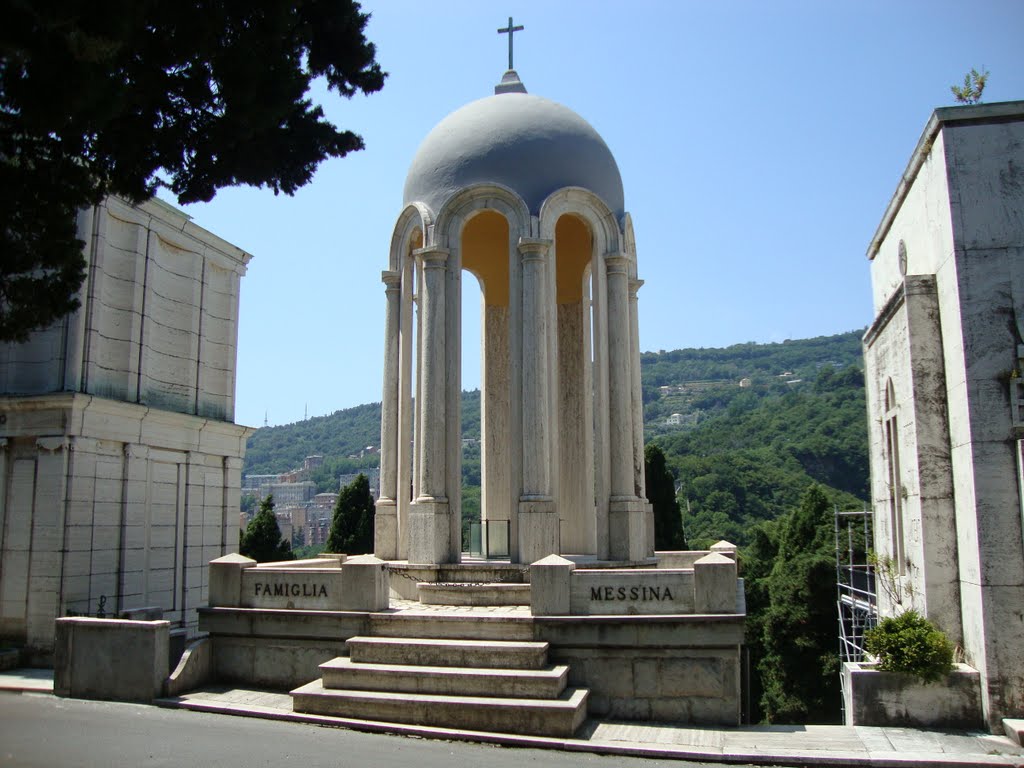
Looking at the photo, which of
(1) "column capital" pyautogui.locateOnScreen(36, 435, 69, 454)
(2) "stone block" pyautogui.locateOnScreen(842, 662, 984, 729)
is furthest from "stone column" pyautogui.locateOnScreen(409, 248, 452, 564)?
(2) "stone block" pyautogui.locateOnScreen(842, 662, 984, 729)

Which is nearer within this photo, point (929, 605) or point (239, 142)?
point (239, 142)

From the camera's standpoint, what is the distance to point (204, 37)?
425 inches

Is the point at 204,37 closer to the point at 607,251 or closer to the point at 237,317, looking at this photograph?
the point at 607,251

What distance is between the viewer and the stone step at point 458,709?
40.7 ft

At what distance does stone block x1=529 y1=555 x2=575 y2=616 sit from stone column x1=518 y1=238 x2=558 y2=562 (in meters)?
2.94

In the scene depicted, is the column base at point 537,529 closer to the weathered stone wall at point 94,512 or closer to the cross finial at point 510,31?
the weathered stone wall at point 94,512

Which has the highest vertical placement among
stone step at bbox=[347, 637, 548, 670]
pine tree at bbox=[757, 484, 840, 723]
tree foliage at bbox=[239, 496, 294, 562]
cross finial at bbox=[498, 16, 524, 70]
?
cross finial at bbox=[498, 16, 524, 70]

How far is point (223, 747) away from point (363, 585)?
3.93m

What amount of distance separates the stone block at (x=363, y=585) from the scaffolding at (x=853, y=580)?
979 centimetres

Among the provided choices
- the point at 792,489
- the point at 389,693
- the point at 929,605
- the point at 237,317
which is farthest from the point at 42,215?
the point at 792,489

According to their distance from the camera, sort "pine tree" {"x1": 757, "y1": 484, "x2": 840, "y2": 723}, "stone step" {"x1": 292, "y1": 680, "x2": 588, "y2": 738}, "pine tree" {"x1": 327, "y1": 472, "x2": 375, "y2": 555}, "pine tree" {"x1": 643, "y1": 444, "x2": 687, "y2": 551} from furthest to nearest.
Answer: "pine tree" {"x1": 327, "y1": 472, "x2": 375, "y2": 555} < "pine tree" {"x1": 757, "y1": 484, "x2": 840, "y2": 723} < "pine tree" {"x1": 643, "y1": 444, "x2": 687, "y2": 551} < "stone step" {"x1": 292, "y1": 680, "x2": 588, "y2": 738}

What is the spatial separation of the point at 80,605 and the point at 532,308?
40.3 feet

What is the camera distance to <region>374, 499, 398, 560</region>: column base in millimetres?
19797

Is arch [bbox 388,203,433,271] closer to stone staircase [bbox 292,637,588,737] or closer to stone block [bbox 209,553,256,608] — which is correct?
stone block [bbox 209,553,256,608]
